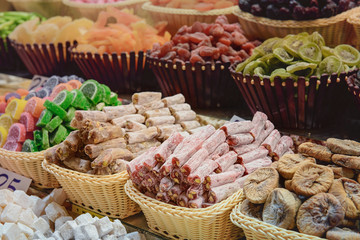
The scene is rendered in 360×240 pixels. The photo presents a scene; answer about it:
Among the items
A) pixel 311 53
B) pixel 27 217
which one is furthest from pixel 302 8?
pixel 27 217

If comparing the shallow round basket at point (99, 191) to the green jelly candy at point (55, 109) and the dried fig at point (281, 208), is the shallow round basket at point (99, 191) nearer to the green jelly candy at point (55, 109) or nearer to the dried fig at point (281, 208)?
the green jelly candy at point (55, 109)

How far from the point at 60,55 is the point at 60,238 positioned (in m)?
1.80

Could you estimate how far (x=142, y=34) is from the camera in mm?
2906

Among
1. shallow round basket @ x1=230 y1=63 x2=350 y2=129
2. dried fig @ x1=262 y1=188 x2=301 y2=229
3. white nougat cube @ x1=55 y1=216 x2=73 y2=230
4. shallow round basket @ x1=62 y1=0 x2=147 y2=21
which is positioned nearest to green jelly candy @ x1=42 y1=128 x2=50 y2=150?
white nougat cube @ x1=55 y1=216 x2=73 y2=230

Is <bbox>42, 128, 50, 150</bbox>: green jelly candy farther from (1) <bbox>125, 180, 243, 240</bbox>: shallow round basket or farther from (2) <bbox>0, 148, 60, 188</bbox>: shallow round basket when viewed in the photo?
(1) <bbox>125, 180, 243, 240</bbox>: shallow round basket

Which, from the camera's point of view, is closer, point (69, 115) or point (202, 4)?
point (69, 115)

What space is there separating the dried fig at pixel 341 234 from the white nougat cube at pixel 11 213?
54.6 inches

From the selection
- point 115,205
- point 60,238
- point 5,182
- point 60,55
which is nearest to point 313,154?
point 115,205

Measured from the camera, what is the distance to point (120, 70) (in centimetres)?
280

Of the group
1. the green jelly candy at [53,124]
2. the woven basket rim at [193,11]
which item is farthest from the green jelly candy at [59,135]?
the woven basket rim at [193,11]

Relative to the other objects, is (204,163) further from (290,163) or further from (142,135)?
(142,135)

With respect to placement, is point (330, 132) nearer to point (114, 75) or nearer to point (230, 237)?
point (230, 237)

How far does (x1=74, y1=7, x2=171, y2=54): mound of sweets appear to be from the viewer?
9.30ft

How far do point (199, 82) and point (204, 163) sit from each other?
2.85 ft
